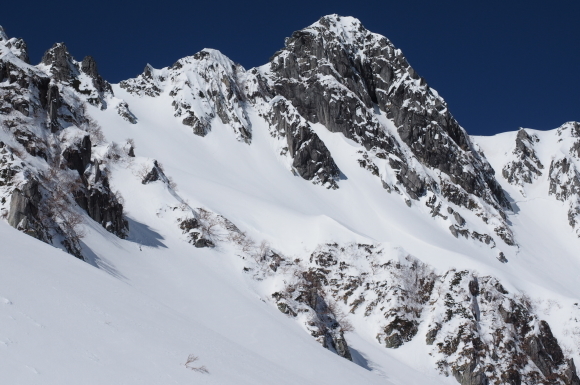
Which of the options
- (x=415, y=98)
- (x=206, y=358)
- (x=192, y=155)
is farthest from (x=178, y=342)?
(x=415, y=98)

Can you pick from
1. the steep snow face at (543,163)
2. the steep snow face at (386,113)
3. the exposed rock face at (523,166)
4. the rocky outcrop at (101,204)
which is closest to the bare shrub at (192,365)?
the rocky outcrop at (101,204)

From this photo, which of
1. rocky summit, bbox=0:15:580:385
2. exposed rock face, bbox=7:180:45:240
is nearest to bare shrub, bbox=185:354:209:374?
rocky summit, bbox=0:15:580:385

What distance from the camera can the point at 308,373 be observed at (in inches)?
571

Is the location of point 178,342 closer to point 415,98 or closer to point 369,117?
point 369,117

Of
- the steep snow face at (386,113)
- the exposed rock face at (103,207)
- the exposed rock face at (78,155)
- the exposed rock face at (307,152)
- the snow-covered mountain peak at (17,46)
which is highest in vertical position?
the steep snow face at (386,113)

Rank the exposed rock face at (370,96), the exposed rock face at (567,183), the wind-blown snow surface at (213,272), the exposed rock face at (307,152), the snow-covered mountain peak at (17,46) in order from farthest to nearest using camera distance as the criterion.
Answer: the exposed rock face at (567,183) < the exposed rock face at (370,96) < the exposed rock face at (307,152) < the snow-covered mountain peak at (17,46) < the wind-blown snow surface at (213,272)

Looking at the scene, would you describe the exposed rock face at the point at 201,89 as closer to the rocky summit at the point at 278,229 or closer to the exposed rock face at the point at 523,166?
the rocky summit at the point at 278,229

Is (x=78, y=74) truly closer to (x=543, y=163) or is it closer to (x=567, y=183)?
(x=567, y=183)

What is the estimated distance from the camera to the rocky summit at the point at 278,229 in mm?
10000

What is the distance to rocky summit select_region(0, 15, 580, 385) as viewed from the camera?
32.8 ft

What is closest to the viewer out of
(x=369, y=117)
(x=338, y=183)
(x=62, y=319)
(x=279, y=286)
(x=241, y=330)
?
(x=62, y=319)

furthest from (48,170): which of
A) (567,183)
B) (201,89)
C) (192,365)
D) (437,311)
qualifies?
(567,183)

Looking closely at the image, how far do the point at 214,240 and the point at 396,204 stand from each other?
3569 centimetres

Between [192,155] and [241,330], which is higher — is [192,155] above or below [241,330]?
above
